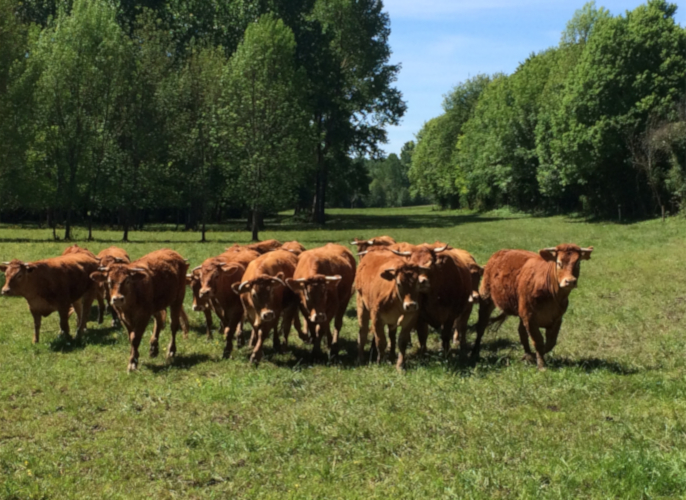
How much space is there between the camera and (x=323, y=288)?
1015cm

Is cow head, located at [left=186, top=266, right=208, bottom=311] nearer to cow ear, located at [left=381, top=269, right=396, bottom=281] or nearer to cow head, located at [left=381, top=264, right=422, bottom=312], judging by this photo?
cow ear, located at [left=381, top=269, right=396, bottom=281]

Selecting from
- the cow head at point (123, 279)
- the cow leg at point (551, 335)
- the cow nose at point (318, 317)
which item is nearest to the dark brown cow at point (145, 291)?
the cow head at point (123, 279)

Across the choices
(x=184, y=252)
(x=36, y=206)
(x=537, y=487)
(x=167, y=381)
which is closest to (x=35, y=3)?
(x=36, y=206)

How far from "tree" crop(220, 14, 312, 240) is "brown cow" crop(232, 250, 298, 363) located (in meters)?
23.9

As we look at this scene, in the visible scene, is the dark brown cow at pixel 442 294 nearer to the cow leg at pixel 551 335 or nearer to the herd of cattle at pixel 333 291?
the herd of cattle at pixel 333 291

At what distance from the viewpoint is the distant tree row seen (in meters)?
39.5

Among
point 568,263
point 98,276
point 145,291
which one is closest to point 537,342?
point 568,263

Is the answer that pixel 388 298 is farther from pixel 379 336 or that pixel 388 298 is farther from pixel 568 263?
pixel 568 263

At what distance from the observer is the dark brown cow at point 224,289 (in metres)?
11.2

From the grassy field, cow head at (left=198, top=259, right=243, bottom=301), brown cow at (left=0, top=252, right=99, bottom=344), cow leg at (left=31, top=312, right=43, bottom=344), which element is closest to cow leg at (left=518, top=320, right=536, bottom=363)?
the grassy field

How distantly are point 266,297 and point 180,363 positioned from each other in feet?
6.42

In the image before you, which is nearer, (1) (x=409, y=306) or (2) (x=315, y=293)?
(1) (x=409, y=306)

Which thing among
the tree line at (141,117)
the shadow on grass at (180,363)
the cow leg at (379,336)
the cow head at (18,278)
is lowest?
the shadow on grass at (180,363)

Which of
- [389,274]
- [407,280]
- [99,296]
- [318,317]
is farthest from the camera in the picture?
[99,296]
